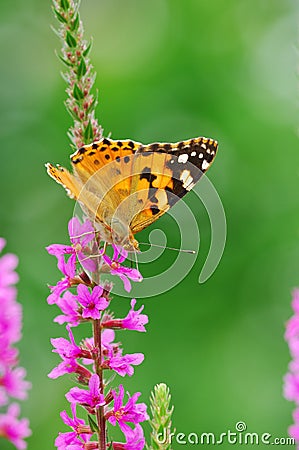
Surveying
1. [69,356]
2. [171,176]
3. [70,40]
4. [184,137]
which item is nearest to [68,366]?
[69,356]

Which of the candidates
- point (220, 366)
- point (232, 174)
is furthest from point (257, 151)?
point (220, 366)

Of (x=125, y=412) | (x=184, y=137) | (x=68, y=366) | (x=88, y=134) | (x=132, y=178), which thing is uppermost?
(x=184, y=137)

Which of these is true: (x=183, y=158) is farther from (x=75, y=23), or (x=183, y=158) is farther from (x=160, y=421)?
(x=160, y=421)

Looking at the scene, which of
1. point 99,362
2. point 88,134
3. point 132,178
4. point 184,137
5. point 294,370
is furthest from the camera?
point 184,137

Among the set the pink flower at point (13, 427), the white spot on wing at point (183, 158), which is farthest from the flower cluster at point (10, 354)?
the white spot on wing at point (183, 158)

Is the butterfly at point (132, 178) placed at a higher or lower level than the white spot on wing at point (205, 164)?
lower

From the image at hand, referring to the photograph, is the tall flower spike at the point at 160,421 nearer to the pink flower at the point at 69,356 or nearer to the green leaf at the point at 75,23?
the pink flower at the point at 69,356

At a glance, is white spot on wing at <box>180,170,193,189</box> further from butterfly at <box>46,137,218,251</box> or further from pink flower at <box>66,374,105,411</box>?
pink flower at <box>66,374,105,411</box>

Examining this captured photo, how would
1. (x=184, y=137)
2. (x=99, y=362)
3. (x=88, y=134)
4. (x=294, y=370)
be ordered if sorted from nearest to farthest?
(x=294, y=370), (x=88, y=134), (x=99, y=362), (x=184, y=137)
